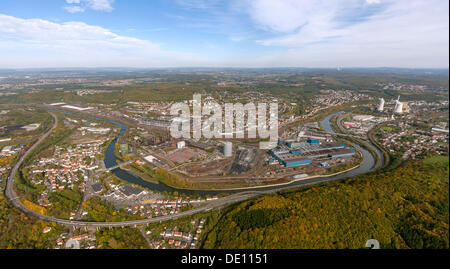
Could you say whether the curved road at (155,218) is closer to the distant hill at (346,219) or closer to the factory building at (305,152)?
the distant hill at (346,219)

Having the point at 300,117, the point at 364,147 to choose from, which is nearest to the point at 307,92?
the point at 300,117

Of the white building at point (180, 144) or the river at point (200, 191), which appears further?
the white building at point (180, 144)

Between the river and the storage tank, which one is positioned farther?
the storage tank

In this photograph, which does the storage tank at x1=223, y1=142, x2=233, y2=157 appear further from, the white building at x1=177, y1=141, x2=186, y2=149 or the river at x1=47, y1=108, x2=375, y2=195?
the river at x1=47, y1=108, x2=375, y2=195

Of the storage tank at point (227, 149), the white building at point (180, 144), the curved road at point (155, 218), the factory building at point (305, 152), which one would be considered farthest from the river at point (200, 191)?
the white building at point (180, 144)

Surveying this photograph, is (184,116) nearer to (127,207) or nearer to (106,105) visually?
(106,105)

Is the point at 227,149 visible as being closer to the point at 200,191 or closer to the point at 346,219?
the point at 200,191

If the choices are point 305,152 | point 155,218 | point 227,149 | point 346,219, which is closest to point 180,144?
point 227,149

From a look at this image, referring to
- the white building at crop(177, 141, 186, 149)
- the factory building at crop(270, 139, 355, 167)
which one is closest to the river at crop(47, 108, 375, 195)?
the factory building at crop(270, 139, 355, 167)
